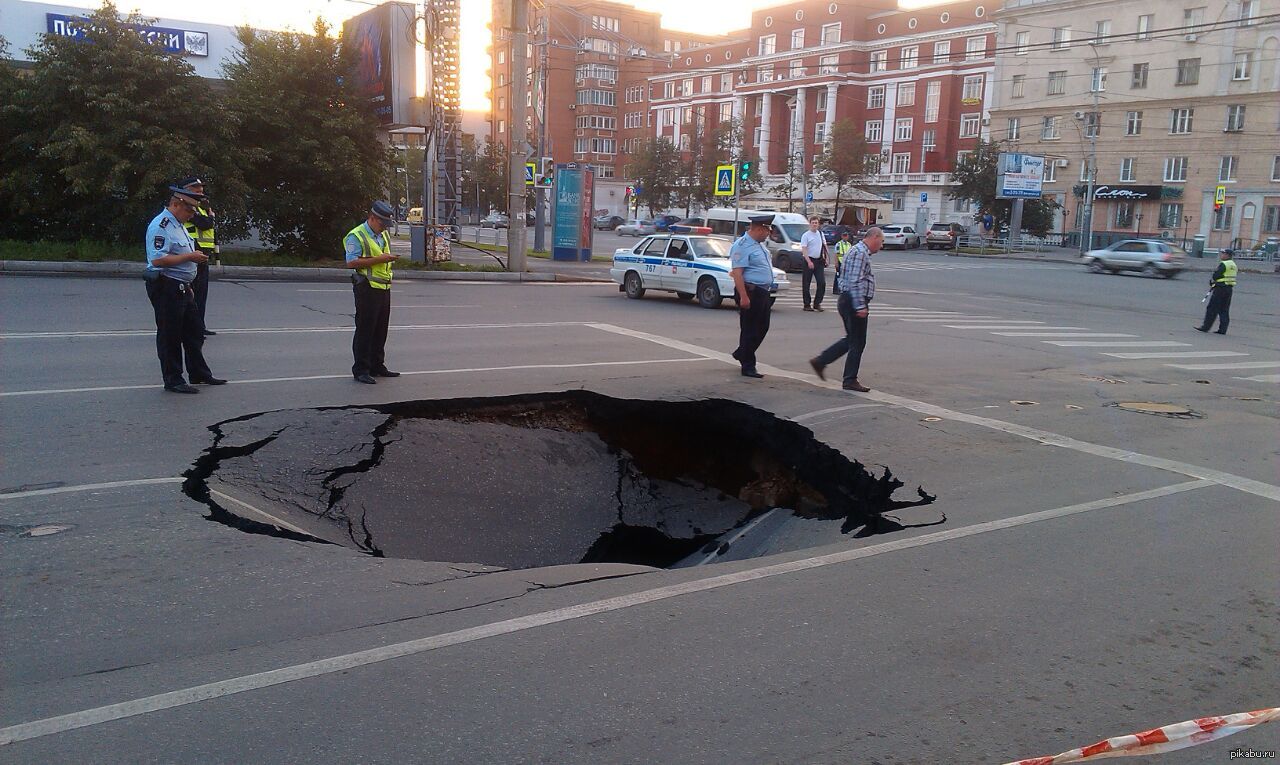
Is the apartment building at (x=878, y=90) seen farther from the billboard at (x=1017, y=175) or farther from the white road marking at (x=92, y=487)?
the white road marking at (x=92, y=487)

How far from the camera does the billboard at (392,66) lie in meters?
28.7

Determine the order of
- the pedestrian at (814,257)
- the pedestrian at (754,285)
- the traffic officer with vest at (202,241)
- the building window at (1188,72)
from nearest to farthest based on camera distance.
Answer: the traffic officer with vest at (202,241) < the pedestrian at (754,285) < the pedestrian at (814,257) < the building window at (1188,72)

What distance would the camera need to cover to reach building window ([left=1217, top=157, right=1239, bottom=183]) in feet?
195

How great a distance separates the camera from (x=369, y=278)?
917 centimetres

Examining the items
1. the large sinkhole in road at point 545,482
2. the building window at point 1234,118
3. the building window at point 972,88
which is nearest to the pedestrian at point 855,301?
the large sinkhole in road at point 545,482

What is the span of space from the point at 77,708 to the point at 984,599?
4.07 metres

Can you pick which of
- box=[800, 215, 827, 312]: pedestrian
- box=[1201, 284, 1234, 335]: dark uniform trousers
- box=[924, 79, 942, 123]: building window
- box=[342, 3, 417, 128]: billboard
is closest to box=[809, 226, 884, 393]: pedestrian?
box=[800, 215, 827, 312]: pedestrian

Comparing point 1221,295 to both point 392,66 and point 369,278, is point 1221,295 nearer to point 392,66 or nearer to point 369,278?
point 369,278

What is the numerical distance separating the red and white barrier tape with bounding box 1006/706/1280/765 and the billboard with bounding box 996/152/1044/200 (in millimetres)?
56544

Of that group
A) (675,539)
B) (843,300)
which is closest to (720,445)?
(675,539)

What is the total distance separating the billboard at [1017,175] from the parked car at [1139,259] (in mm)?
16155

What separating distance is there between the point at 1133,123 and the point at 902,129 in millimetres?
20036

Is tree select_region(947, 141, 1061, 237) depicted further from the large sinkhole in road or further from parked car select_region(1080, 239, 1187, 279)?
the large sinkhole in road

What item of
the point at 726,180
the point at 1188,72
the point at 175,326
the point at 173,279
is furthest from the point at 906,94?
the point at 175,326
